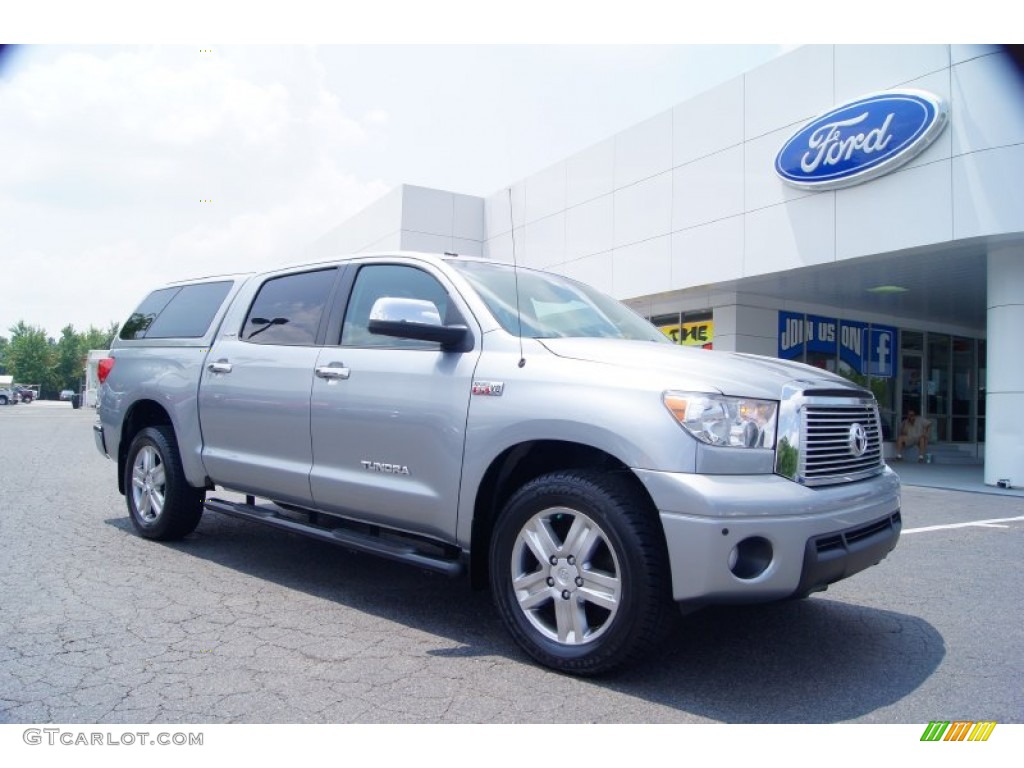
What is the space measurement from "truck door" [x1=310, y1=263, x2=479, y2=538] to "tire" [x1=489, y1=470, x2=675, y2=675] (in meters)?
0.45

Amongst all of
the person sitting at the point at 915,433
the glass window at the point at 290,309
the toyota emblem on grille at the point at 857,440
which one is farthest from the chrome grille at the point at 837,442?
the person sitting at the point at 915,433

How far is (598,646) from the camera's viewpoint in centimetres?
326

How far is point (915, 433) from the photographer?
1844 centimetres

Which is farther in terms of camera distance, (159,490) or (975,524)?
(975,524)

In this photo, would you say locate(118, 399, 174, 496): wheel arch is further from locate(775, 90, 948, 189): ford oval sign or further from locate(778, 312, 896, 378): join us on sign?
locate(778, 312, 896, 378): join us on sign

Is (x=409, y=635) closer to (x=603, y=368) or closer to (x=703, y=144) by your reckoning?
(x=603, y=368)

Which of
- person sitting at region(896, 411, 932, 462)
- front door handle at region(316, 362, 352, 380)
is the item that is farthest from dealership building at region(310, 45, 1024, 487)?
front door handle at region(316, 362, 352, 380)

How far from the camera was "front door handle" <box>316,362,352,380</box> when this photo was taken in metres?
4.36

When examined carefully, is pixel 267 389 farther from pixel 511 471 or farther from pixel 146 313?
pixel 146 313

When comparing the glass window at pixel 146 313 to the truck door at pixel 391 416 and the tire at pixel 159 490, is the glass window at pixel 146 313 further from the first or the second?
the truck door at pixel 391 416

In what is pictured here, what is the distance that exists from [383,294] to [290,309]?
84cm

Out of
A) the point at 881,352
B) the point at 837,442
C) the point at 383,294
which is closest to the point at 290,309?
the point at 383,294

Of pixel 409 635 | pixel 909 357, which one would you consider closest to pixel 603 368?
pixel 409 635

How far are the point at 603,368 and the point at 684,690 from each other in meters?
1.41
